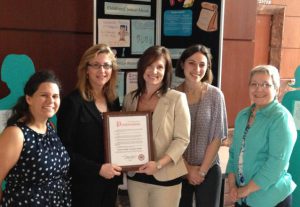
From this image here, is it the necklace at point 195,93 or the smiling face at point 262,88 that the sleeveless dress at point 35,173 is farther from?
the smiling face at point 262,88

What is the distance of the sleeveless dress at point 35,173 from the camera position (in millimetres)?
1786

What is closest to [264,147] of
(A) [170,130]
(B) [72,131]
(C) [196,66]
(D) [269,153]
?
(D) [269,153]

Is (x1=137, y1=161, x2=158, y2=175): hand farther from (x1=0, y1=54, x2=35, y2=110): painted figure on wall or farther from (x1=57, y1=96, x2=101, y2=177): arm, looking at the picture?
(x1=0, y1=54, x2=35, y2=110): painted figure on wall

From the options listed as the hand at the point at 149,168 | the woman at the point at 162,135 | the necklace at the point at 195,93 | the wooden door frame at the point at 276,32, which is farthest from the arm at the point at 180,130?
the wooden door frame at the point at 276,32

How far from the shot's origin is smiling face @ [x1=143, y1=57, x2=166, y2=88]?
2133 mm

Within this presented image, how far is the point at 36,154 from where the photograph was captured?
180 centimetres

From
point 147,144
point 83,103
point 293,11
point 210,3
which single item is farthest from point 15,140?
point 293,11

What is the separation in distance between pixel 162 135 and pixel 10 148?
2.93 feet

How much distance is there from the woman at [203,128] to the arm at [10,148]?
3.75 feet

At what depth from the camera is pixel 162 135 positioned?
85.0 inches

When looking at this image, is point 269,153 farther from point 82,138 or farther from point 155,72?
point 82,138

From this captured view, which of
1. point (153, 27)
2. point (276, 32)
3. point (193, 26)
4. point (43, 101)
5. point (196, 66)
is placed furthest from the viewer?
point (276, 32)

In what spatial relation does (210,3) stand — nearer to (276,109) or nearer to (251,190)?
(276,109)

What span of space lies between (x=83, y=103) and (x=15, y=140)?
508mm
